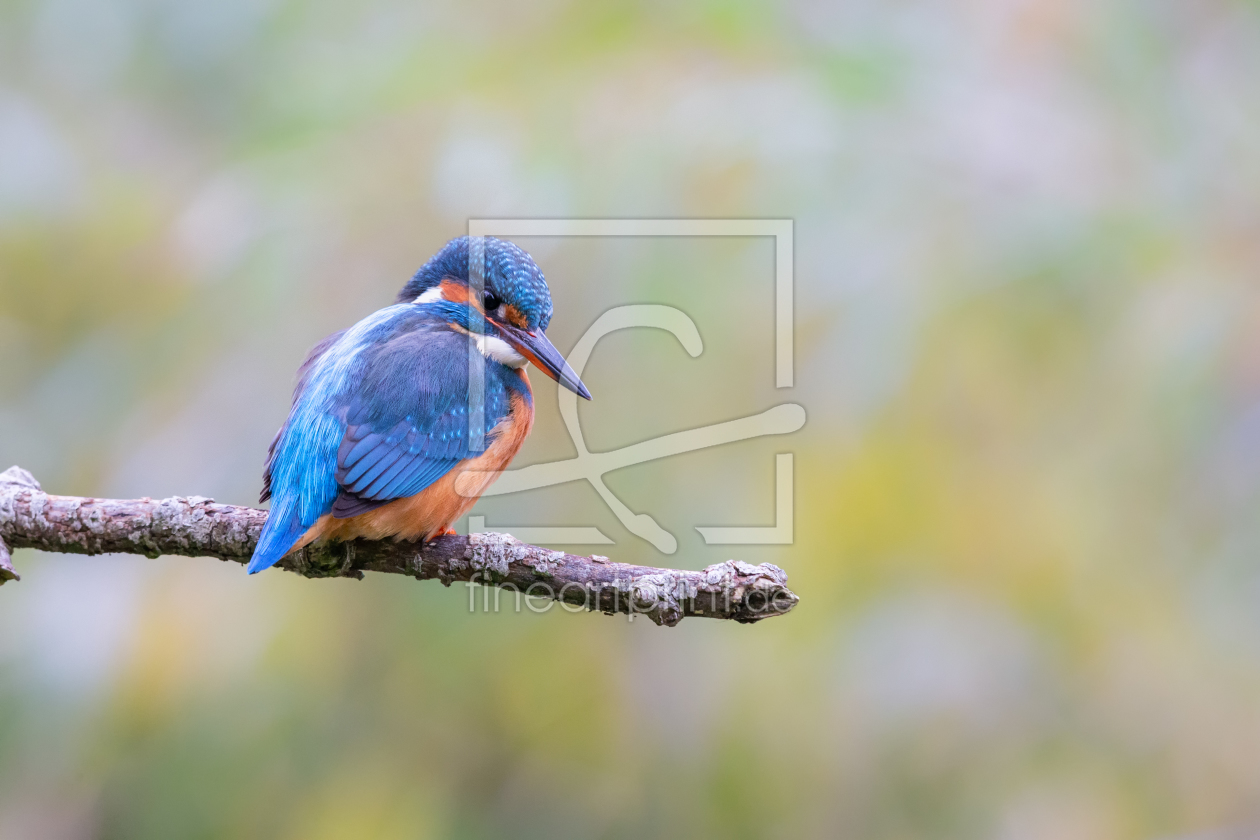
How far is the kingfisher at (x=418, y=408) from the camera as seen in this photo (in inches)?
79.4

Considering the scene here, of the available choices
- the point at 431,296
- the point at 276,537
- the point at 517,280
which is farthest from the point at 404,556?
the point at 431,296

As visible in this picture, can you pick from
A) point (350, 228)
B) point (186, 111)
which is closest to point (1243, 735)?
point (350, 228)

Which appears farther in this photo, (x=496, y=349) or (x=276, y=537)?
(x=496, y=349)

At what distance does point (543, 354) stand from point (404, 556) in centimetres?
58

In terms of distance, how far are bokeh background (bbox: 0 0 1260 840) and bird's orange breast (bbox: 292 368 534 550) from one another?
18 centimetres

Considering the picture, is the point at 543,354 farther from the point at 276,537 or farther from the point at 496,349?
the point at 276,537

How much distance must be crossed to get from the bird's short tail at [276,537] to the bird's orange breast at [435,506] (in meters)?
0.03

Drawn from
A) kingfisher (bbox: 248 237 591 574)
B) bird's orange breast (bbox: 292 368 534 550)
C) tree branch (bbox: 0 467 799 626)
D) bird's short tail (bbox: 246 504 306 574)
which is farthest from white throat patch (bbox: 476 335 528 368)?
bird's short tail (bbox: 246 504 306 574)

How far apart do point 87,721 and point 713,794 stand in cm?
141

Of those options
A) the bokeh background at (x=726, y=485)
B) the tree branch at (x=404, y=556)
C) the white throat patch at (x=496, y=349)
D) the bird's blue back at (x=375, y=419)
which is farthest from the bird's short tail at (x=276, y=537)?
the white throat patch at (x=496, y=349)

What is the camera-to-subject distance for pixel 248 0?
3.10 metres

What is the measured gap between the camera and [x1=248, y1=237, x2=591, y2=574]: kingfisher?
2016 mm

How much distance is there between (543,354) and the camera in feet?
7.93

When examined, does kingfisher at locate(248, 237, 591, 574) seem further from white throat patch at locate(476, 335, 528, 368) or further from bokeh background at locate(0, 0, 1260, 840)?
bokeh background at locate(0, 0, 1260, 840)
